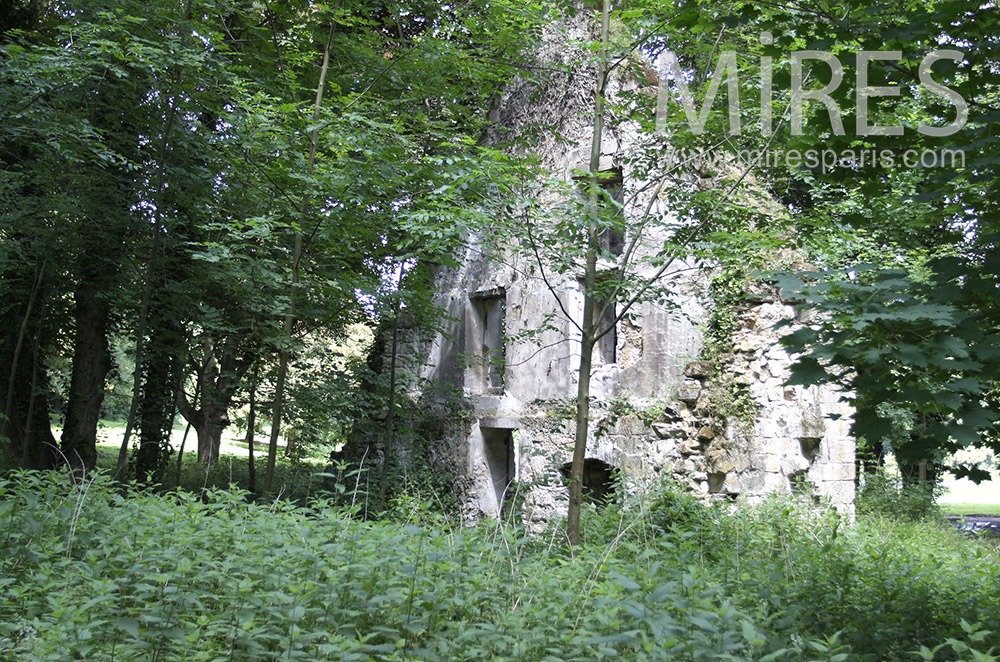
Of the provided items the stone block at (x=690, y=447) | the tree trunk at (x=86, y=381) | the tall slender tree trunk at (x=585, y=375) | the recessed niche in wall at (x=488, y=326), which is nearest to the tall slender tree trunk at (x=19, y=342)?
the tree trunk at (x=86, y=381)

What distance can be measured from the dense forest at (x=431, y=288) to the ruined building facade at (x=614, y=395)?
104 cm

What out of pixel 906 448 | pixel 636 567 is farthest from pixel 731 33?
pixel 636 567

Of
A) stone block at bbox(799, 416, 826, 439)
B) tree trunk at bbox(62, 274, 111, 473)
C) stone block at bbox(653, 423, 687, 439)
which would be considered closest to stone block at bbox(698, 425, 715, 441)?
stone block at bbox(653, 423, 687, 439)

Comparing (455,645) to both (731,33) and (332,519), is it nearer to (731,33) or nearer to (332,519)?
(332,519)

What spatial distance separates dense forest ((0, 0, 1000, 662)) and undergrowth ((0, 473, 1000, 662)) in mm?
26

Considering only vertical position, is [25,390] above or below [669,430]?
above

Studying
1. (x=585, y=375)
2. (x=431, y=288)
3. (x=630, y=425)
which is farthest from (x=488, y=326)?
(x=585, y=375)

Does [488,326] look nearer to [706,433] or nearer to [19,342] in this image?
[706,433]

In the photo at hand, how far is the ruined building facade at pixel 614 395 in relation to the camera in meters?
8.98

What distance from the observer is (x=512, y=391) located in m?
11.6

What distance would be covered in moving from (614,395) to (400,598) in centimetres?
738

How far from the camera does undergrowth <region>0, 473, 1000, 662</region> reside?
9.61ft

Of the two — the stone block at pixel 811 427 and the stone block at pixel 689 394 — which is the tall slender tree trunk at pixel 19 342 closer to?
the stone block at pixel 689 394

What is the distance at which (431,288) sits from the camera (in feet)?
27.8
